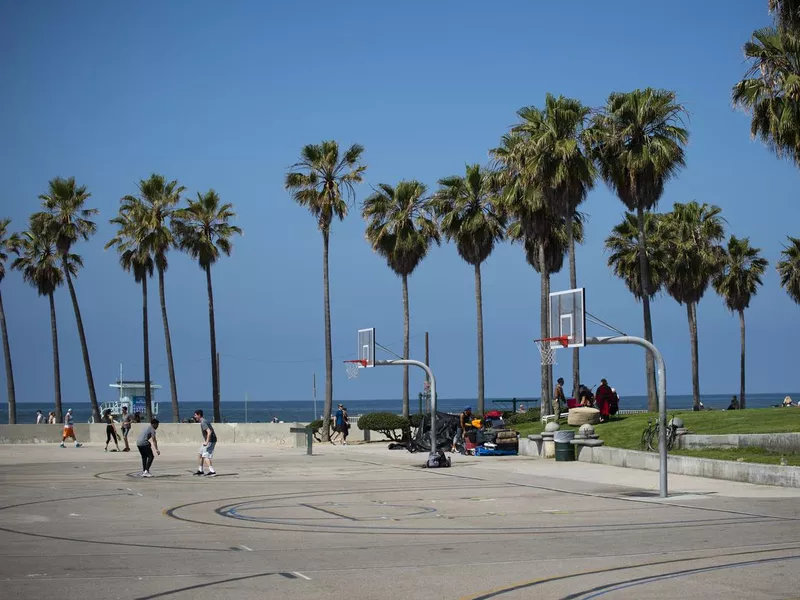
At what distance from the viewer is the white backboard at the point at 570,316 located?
21.8 m

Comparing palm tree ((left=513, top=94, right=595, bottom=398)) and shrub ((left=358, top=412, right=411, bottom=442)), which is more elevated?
palm tree ((left=513, top=94, right=595, bottom=398))

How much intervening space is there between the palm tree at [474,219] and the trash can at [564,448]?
1893 cm

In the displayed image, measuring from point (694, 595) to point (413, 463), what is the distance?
21.7 metres

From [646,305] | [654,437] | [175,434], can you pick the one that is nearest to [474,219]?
[646,305]

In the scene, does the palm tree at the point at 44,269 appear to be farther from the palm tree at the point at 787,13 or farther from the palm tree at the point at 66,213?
the palm tree at the point at 787,13

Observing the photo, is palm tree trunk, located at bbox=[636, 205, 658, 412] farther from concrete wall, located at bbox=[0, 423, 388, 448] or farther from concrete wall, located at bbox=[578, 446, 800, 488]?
concrete wall, located at bbox=[0, 423, 388, 448]

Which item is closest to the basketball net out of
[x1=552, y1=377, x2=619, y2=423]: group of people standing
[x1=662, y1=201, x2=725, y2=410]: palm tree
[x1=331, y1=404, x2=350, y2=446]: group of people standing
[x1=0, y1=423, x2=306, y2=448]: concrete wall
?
[x1=552, y1=377, x2=619, y2=423]: group of people standing

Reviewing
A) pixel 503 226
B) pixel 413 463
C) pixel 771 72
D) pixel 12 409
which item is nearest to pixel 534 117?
pixel 503 226

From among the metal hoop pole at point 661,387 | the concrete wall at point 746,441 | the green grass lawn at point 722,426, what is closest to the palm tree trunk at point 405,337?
the green grass lawn at point 722,426

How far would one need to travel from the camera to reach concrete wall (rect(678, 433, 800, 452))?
24.3m

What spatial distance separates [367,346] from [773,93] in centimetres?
1617

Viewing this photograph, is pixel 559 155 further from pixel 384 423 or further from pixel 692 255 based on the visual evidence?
pixel 692 255

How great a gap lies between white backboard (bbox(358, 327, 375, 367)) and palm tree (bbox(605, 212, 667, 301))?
1032 inches

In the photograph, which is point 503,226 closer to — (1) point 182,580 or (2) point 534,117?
(2) point 534,117
